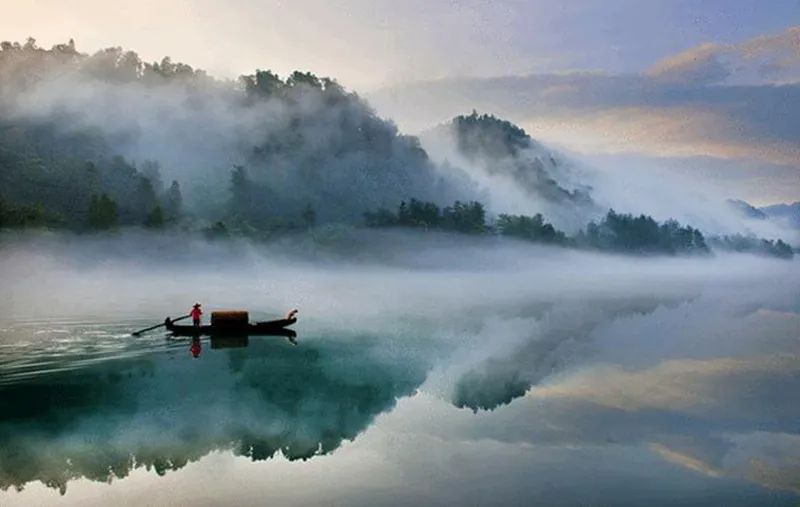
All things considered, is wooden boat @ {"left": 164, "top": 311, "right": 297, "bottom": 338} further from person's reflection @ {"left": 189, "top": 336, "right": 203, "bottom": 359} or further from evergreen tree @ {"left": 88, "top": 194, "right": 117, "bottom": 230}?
evergreen tree @ {"left": 88, "top": 194, "right": 117, "bottom": 230}

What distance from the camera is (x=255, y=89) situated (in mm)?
176250

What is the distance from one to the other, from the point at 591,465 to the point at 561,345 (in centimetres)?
2192

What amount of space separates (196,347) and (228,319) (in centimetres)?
270

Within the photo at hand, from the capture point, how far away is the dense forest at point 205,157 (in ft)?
406

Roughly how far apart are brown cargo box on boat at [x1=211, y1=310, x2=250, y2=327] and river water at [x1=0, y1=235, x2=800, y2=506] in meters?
1.03

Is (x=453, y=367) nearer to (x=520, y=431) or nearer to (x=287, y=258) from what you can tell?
(x=520, y=431)

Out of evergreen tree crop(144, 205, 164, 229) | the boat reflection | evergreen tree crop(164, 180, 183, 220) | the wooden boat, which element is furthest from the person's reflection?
evergreen tree crop(164, 180, 183, 220)

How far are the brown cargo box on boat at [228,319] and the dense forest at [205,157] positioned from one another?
82905 millimetres

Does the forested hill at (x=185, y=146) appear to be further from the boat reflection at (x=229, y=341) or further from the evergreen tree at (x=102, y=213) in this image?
the boat reflection at (x=229, y=341)

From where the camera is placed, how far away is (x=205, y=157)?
530ft

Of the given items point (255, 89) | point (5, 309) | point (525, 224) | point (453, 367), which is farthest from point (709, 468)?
point (255, 89)

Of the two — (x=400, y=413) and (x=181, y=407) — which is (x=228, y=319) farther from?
(x=400, y=413)

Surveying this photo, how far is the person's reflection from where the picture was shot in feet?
108

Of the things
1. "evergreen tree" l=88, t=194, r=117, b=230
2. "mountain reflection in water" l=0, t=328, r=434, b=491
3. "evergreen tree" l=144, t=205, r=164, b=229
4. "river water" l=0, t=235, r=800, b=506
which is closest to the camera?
"river water" l=0, t=235, r=800, b=506
